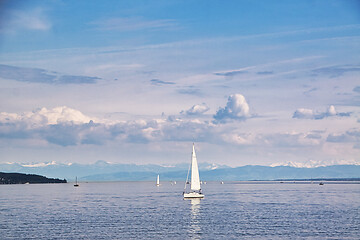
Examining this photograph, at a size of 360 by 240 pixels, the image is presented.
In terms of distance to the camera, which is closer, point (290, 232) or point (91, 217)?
point (290, 232)

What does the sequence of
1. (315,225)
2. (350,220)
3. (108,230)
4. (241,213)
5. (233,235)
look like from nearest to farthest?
→ (233,235) < (108,230) < (315,225) < (350,220) < (241,213)

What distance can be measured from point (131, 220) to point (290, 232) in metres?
30.7

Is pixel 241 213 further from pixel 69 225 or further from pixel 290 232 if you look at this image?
pixel 69 225

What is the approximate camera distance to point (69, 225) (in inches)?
3260

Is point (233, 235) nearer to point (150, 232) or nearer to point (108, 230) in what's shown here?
point (150, 232)

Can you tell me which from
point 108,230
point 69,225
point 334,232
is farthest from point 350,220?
point 69,225

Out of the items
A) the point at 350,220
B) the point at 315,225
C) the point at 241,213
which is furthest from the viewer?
the point at 241,213

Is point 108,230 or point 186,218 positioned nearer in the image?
point 108,230

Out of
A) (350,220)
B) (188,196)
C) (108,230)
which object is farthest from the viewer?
(188,196)

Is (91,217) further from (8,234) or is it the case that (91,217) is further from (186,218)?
(8,234)

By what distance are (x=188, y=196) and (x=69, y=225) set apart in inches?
3009

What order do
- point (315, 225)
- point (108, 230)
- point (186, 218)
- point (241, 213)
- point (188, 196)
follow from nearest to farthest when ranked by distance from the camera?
point (108, 230) < point (315, 225) < point (186, 218) < point (241, 213) < point (188, 196)

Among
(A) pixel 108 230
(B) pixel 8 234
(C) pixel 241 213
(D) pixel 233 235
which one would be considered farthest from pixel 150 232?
(C) pixel 241 213

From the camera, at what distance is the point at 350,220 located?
3489 inches
